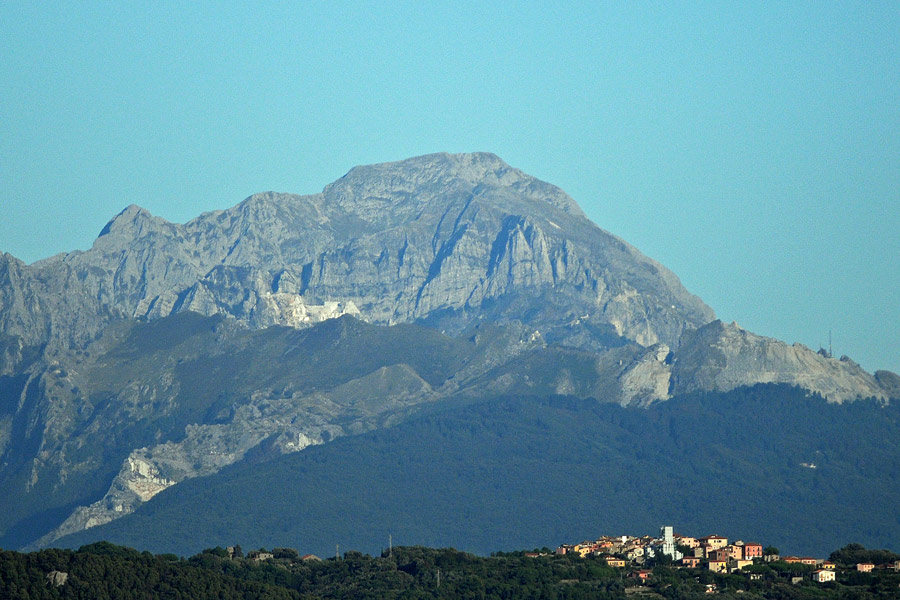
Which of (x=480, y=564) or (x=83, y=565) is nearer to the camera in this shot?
(x=83, y=565)

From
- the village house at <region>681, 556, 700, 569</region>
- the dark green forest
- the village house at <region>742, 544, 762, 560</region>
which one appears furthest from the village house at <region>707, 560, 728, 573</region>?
the village house at <region>742, 544, 762, 560</region>

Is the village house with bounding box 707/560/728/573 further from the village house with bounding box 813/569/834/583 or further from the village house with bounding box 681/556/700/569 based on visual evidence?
the village house with bounding box 813/569/834/583

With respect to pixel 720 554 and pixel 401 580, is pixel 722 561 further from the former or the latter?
pixel 401 580

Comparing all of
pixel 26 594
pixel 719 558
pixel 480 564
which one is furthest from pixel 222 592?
pixel 719 558

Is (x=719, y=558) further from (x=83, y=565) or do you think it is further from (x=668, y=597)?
(x=83, y=565)

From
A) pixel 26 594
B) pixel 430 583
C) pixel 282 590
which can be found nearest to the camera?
pixel 26 594

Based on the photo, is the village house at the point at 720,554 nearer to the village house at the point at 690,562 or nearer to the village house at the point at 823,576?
the village house at the point at 690,562

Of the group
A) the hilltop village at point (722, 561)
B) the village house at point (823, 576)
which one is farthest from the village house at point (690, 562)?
the village house at point (823, 576)

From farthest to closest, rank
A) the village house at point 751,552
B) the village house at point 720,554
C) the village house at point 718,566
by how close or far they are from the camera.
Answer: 1. the village house at point 751,552
2. the village house at point 720,554
3. the village house at point 718,566

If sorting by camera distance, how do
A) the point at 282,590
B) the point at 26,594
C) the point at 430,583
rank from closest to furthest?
the point at 26,594, the point at 282,590, the point at 430,583
